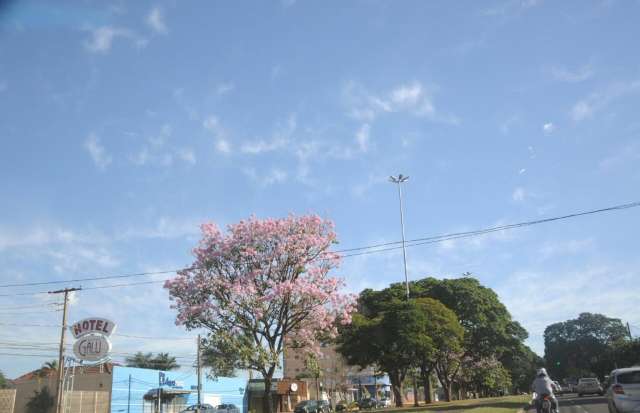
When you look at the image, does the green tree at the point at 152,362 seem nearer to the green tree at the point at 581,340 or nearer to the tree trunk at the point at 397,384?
the tree trunk at the point at 397,384

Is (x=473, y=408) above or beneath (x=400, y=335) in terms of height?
beneath

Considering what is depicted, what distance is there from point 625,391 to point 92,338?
25527mm

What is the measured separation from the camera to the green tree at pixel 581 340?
102750 millimetres

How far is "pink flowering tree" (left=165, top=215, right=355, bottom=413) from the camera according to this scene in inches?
886

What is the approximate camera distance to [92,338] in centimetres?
2992

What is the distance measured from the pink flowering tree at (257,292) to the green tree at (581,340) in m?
91.7

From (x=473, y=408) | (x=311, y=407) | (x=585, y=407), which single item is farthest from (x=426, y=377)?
(x=585, y=407)

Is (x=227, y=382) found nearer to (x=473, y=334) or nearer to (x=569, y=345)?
→ (x=473, y=334)

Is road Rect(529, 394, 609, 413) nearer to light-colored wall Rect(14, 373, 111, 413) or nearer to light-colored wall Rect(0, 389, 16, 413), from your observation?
light-colored wall Rect(0, 389, 16, 413)

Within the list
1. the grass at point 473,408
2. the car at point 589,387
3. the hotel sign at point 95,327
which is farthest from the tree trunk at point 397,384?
the hotel sign at point 95,327

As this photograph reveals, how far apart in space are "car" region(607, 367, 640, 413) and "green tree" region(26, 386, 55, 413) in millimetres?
41576

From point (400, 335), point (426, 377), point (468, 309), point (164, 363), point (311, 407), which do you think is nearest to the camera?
point (400, 335)

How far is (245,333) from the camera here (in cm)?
2316

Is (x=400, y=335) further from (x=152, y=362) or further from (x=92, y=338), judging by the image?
(x=152, y=362)
